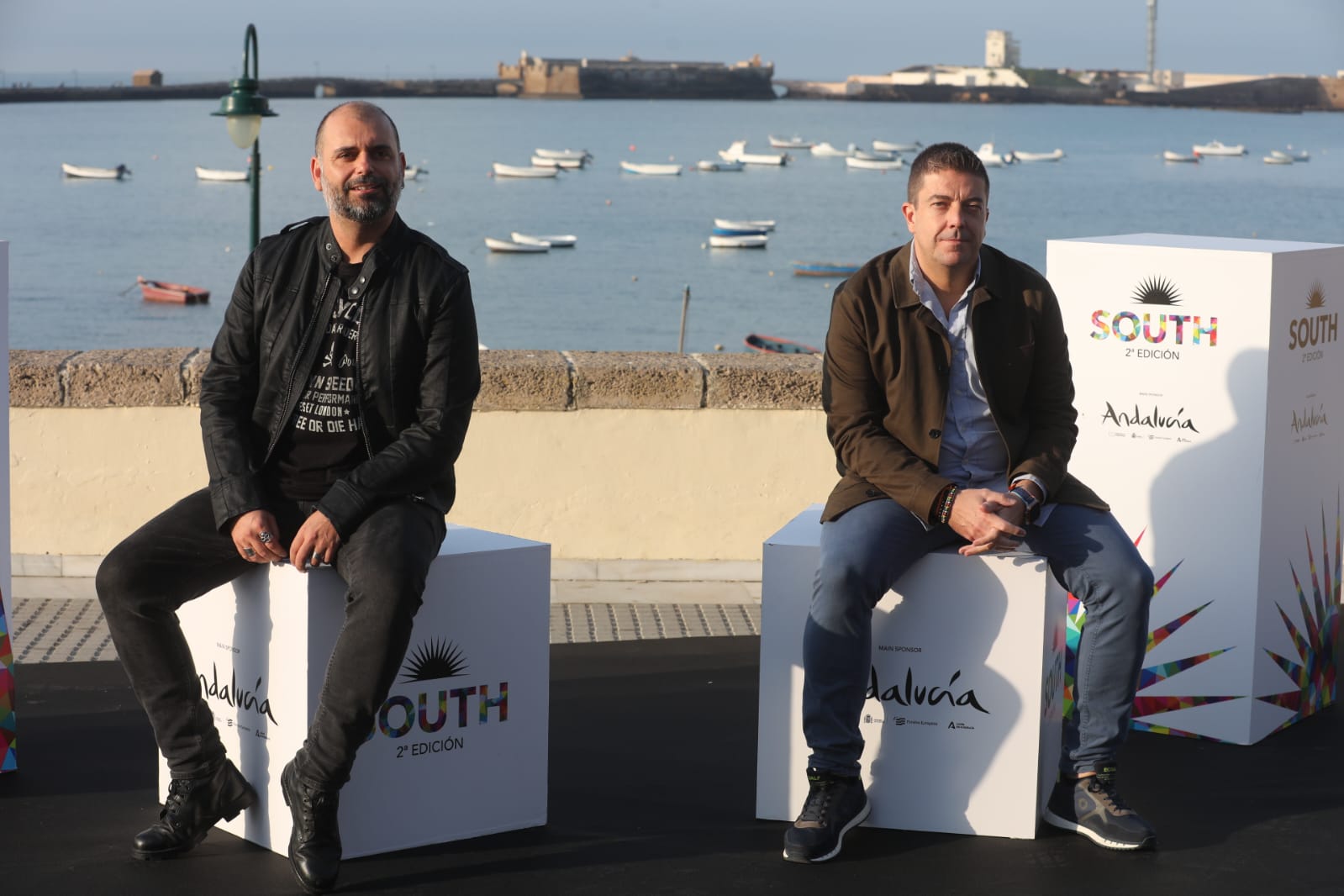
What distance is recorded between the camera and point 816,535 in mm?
3463

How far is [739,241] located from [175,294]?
18.2m

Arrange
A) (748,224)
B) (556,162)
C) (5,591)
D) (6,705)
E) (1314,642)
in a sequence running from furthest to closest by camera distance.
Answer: (556,162), (748,224), (1314,642), (5,591), (6,705)

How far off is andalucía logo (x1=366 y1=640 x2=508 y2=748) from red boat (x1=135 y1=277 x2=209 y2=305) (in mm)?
40821

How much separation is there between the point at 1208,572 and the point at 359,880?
2153mm

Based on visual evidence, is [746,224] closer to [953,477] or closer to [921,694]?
[953,477]

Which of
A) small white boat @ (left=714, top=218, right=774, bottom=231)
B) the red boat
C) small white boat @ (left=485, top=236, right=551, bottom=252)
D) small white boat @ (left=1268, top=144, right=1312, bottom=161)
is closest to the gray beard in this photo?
the red boat

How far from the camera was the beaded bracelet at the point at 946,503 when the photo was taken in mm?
3250

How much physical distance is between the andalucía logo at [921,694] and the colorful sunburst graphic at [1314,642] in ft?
3.59

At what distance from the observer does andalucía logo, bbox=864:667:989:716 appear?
326 centimetres

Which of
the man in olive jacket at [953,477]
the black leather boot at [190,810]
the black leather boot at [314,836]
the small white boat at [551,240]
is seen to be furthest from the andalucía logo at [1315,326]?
the small white boat at [551,240]

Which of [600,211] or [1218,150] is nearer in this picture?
[600,211]

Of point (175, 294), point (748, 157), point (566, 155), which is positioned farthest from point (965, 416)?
point (748, 157)

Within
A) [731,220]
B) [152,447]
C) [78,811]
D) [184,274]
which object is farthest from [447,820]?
[731,220]

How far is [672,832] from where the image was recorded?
3.30 meters
